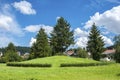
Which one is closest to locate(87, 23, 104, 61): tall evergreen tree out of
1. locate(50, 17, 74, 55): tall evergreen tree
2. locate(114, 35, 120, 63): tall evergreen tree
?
locate(114, 35, 120, 63): tall evergreen tree

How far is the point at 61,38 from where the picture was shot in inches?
3932

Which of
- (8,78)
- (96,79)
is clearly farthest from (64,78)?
(8,78)

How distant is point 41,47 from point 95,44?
16.6 metres

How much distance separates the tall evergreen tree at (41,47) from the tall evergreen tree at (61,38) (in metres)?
4.74

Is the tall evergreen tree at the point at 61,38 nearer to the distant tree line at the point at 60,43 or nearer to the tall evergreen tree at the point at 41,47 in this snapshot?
the distant tree line at the point at 60,43

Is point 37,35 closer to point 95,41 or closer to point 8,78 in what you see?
point 95,41

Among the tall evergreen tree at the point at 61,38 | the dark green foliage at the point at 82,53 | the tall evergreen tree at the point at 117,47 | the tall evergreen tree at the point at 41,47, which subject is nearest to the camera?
the tall evergreen tree at the point at 117,47

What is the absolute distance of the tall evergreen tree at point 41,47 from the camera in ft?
306

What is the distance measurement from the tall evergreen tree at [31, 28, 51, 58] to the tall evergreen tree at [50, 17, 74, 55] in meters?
4.74

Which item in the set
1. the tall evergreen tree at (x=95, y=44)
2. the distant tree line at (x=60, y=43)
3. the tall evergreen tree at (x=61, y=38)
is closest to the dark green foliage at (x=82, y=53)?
the distant tree line at (x=60, y=43)

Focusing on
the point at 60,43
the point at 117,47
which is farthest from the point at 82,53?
the point at 117,47

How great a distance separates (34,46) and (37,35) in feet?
12.2

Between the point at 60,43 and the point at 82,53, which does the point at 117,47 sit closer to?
the point at 60,43

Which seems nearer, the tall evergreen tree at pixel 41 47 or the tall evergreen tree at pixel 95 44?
the tall evergreen tree at pixel 95 44
